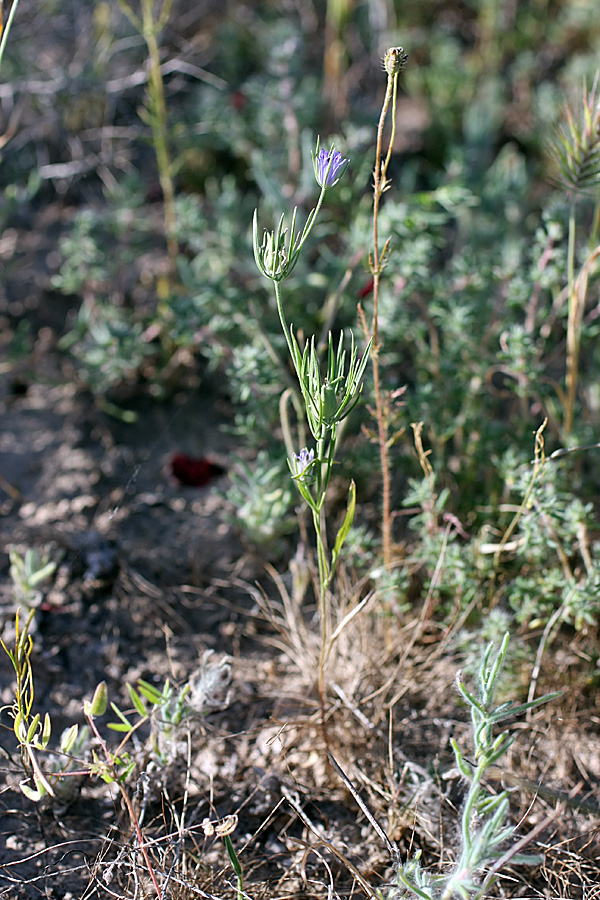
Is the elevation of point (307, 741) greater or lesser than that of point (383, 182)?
lesser

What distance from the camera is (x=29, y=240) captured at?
319 cm

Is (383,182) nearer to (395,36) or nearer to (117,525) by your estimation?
(117,525)

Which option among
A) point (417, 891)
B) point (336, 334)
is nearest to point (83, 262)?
point (336, 334)

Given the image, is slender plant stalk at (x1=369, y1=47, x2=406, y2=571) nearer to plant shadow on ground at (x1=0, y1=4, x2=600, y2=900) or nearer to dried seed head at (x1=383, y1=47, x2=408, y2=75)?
dried seed head at (x1=383, y1=47, x2=408, y2=75)

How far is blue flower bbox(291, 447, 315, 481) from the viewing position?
1.45m

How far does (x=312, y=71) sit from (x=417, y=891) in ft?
11.8

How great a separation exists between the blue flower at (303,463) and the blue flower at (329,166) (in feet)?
1.60

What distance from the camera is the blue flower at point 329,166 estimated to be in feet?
4.52

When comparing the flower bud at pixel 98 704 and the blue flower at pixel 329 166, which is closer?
the blue flower at pixel 329 166

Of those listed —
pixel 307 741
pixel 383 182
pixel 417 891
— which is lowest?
pixel 307 741

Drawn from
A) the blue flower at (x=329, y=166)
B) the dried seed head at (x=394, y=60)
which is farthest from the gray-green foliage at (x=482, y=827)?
the dried seed head at (x=394, y=60)

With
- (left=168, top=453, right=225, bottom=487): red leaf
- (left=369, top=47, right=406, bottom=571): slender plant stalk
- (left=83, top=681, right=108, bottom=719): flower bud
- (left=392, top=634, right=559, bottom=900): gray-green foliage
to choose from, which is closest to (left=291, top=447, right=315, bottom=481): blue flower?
(left=369, top=47, right=406, bottom=571): slender plant stalk

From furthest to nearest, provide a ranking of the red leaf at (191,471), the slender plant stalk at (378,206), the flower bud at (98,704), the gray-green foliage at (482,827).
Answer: the red leaf at (191,471) < the flower bud at (98,704) < the slender plant stalk at (378,206) < the gray-green foliage at (482,827)

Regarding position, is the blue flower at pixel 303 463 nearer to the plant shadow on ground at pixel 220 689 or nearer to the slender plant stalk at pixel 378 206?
the slender plant stalk at pixel 378 206
